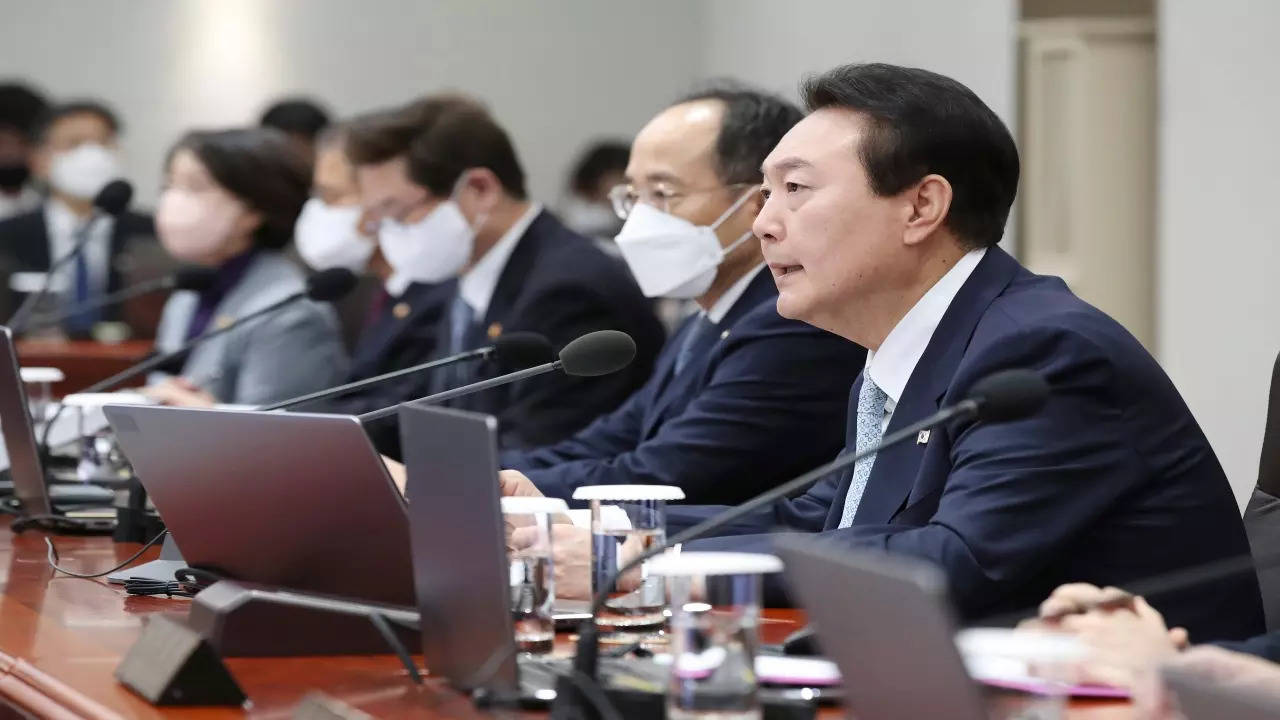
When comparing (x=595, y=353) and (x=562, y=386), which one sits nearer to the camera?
(x=595, y=353)

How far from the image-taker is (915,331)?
1.95 meters

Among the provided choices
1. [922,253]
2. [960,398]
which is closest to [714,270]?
[922,253]

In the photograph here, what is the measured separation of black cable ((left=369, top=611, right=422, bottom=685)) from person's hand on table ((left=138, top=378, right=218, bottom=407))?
1.68 metres

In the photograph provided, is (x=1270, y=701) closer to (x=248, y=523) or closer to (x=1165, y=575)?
(x=1165, y=575)

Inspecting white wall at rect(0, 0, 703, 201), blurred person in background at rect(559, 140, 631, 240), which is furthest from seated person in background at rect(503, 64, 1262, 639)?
white wall at rect(0, 0, 703, 201)

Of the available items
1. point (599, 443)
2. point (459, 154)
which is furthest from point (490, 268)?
point (599, 443)

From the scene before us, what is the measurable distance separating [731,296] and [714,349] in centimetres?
16

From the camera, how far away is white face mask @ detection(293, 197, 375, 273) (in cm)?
423

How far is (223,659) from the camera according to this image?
1.43m

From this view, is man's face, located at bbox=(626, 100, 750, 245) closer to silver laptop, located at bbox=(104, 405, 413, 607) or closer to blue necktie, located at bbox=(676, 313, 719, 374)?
blue necktie, located at bbox=(676, 313, 719, 374)

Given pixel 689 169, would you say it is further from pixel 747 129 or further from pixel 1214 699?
pixel 1214 699

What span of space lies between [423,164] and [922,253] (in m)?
1.94

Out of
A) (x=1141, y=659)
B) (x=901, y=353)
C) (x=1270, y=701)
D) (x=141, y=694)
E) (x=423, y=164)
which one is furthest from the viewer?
(x=423, y=164)

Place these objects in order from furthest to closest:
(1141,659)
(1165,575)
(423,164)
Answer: (423,164)
(1165,575)
(1141,659)
